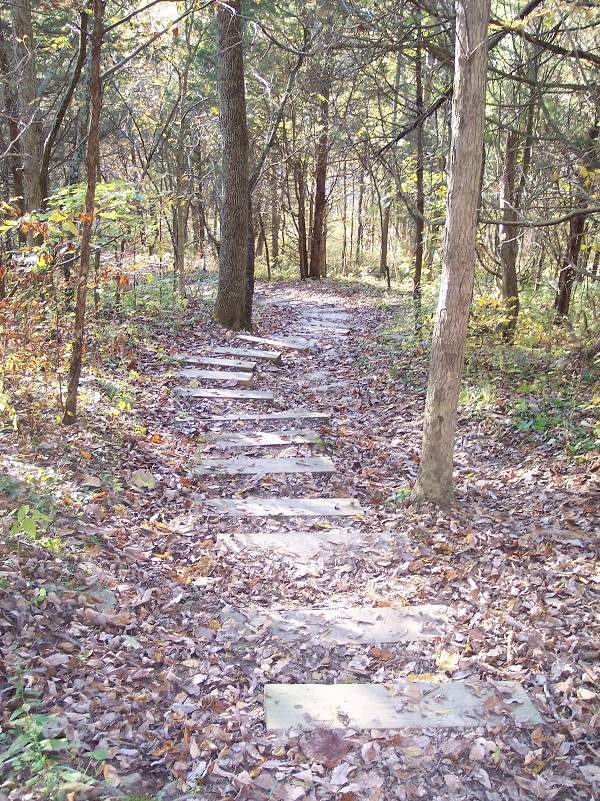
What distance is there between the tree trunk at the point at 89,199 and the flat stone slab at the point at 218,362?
3156mm

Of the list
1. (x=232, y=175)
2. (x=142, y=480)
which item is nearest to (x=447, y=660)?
(x=142, y=480)

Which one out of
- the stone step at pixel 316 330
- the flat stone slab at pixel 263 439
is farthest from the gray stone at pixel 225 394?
the stone step at pixel 316 330

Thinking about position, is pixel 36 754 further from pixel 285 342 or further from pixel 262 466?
pixel 285 342

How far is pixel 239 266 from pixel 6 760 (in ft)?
29.8

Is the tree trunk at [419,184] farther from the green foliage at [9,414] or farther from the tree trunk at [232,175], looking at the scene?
the green foliage at [9,414]

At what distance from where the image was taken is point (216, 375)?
8.51 m

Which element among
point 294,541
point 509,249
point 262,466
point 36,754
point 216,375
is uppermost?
point 509,249

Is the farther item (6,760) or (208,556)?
(208,556)

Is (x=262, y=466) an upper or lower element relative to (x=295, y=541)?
upper

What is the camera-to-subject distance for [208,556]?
15.2ft

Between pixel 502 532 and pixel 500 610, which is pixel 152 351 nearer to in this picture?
pixel 502 532

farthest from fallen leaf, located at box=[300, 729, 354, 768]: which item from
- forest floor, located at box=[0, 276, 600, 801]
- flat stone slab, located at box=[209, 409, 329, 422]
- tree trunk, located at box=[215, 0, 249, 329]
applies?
tree trunk, located at box=[215, 0, 249, 329]

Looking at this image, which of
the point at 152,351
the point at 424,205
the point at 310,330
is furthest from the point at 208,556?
the point at 424,205

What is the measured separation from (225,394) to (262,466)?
2.02 m
